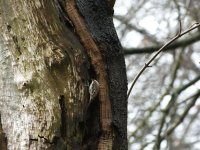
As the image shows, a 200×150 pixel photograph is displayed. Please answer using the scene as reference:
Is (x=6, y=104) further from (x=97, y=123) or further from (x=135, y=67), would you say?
(x=135, y=67)

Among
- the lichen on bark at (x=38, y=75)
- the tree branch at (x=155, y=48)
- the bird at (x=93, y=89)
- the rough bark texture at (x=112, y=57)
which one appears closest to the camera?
the lichen on bark at (x=38, y=75)

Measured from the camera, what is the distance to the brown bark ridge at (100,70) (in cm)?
193

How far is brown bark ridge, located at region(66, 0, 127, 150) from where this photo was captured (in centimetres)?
195

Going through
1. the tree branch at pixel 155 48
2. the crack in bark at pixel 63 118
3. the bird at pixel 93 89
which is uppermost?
the tree branch at pixel 155 48

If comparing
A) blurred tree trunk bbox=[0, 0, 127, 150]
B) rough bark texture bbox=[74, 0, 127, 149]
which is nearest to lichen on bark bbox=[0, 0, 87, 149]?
blurred tree trunk bbox=[0, 0, 127, 150]

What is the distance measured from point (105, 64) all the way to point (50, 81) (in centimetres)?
27

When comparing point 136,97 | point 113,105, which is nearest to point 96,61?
point 113,105

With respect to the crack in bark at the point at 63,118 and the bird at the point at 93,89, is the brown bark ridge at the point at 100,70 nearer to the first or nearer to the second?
the bird at the point at 93,89

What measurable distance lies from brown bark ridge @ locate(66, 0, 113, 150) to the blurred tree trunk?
0.01m

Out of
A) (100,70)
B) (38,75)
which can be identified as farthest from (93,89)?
(38,75)

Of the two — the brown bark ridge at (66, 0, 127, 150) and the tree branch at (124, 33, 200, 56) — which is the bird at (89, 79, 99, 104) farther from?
the tree branch at (124, 33, 200, 56)

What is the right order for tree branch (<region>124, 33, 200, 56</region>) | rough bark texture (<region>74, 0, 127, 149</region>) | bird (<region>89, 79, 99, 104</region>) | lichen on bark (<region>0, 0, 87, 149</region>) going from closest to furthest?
lichen on bark (<region>0, 0, 87, 149</region>) < bird (<region>89, 79, 99, 104</region>) < rough bark texture (<region>74, 0, 127, 149</region>) < tree branch (<region>124, 33, 200, 56</region>)

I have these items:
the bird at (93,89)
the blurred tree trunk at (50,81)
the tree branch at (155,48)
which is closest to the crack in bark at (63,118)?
the blurred tree trunk at (50,81)

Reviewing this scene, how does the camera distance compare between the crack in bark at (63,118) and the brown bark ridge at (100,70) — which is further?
the brown bark ridge at (100,70)
